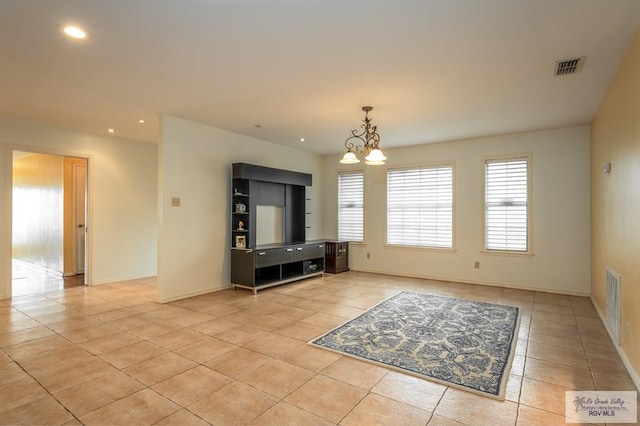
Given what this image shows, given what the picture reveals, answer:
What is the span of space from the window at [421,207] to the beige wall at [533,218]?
0.48 feet

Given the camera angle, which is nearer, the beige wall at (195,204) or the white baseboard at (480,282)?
the beige wall at (195,204)

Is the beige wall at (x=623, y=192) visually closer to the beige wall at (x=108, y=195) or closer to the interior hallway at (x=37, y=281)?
the beige wall at (x=108, y=195)

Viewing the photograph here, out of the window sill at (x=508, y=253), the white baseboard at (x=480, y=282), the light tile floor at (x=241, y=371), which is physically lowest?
the light tile floor at (x=241, y=371)

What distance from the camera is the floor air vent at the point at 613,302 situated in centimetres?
334

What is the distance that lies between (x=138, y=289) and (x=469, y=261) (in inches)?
233

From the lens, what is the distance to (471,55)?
3.06 m

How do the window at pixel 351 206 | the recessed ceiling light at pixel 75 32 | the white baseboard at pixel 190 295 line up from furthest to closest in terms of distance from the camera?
the window at pixel 351 206 < the white baseboard at pixel 190 295 < the recessed ceiling light at pixel 75 32

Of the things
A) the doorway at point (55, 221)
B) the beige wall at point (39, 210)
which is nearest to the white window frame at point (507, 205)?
the doorway at point (55, 221)

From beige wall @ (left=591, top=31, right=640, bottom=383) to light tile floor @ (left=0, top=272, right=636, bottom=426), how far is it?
1.74ft

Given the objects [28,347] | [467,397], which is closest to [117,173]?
[28,347]

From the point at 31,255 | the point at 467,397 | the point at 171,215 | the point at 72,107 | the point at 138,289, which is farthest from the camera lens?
the point at 31,255

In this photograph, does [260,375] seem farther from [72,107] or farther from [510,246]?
[510,246]

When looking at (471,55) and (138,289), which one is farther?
(138,289)

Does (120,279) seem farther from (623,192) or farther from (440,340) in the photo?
(623,192)
